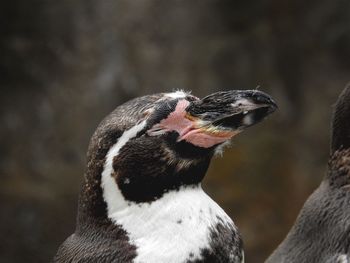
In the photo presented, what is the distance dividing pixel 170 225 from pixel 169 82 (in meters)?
3.28

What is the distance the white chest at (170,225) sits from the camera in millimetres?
2107

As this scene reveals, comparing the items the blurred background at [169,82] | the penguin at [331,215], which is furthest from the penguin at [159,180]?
the blurred background at [169,82]

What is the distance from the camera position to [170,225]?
216 centimetres

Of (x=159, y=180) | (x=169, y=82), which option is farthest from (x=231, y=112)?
(x=169, y=82)

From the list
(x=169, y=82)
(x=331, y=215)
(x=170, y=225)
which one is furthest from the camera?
(x=169, y=82)

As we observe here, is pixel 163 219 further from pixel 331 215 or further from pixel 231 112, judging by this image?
pixel 331 215

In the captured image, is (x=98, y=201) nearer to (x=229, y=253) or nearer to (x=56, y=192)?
(x=229, y=253)

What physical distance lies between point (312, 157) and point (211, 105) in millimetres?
3325

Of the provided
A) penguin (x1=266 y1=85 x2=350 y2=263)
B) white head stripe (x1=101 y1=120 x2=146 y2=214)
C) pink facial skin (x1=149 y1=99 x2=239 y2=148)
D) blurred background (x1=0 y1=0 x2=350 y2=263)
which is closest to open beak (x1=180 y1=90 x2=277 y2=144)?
pink facial skin (x1=149 y1=99 x2=239 y2=148)

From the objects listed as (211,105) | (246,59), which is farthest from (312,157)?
(211,105)

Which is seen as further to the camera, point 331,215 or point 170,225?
point 331,215

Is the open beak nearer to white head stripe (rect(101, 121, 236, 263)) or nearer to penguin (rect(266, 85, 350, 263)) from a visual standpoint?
white head stripe (rect(101, 121, 236, 263))

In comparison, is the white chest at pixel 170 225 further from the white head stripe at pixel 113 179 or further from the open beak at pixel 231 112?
the open beak at pixel 231 112

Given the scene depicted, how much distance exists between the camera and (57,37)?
5.40 metres
